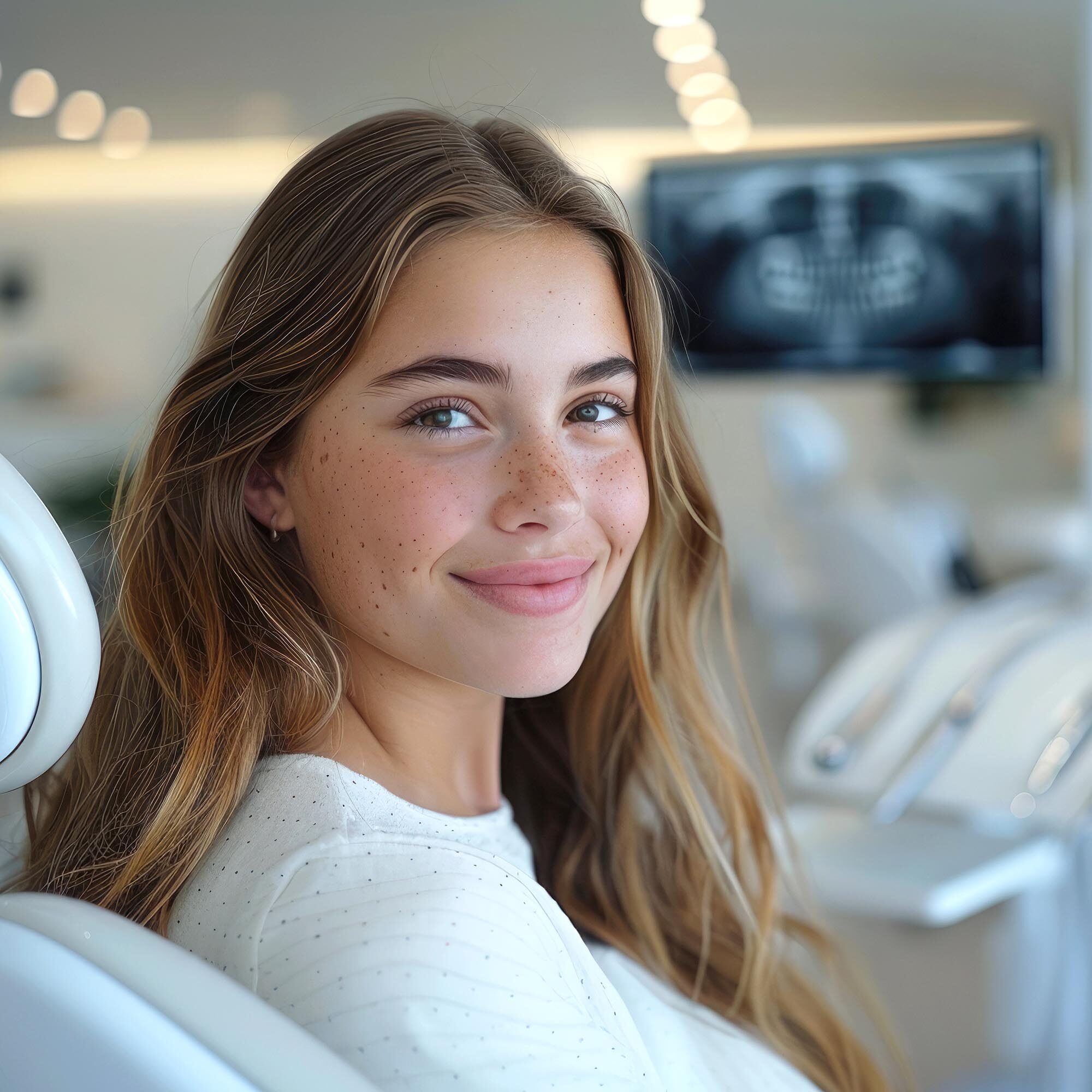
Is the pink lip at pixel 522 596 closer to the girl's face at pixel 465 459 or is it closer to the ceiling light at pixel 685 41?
the girl's face at pixel 465 459

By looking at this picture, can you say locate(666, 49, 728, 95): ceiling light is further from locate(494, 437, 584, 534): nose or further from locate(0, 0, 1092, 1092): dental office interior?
locate(494, 437, 584, 534): nose

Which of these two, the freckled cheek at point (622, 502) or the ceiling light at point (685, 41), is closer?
the freckled cheek at point (622, 502)

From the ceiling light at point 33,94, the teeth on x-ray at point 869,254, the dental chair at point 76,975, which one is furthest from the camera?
the teeth on x-ray at point 869,254

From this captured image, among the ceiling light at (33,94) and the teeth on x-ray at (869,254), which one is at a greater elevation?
the ceiling light at (33,94)

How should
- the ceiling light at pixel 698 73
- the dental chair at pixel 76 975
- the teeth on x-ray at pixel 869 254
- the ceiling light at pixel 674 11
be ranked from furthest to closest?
the teeth on x-ray at pixel 869 254 < the ceiling light at pixel 698 73 < the ceiling light at pixel 674 11 < the dental chair at pixel 76 975

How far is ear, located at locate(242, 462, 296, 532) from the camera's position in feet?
2.22

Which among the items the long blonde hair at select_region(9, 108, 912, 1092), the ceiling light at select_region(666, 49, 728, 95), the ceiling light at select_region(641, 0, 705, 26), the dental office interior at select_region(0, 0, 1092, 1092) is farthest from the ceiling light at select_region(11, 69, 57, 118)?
the ceiling light at select_region(666, 49, 728, 95)

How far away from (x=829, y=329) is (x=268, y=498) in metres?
3.05

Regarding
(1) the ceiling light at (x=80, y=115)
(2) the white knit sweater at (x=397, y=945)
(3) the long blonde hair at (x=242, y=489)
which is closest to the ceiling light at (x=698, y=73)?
(1) the ceiling light at (x=80, y=115)

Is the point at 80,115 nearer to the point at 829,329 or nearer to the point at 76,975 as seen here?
the point at 76,975

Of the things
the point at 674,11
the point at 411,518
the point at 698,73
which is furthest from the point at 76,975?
the point at 698,73

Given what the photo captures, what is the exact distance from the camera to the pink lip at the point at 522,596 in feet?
2.06

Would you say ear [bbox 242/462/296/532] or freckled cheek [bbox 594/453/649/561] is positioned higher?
ear [bbox 242/462/296/532]

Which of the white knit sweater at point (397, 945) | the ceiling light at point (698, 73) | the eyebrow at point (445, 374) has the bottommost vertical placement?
the ceiling light at point (698, 73)
